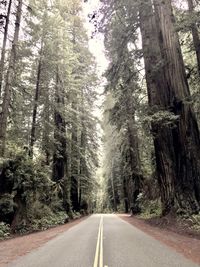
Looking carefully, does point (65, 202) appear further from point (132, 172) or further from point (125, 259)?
point (125, 259)

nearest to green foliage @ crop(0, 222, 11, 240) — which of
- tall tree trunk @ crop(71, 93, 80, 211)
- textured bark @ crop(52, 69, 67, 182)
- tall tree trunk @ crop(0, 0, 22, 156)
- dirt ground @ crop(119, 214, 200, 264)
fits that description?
tall tree trunk @ crop(0, 0, 22, 156)

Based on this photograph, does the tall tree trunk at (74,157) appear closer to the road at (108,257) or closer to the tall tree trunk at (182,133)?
the tall tree trunk at (182,133)

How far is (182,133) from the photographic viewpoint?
11.4 m

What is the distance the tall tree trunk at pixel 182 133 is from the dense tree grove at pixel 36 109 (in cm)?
731

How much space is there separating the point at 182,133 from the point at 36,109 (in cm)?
1019

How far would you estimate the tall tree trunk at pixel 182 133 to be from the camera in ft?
35.8

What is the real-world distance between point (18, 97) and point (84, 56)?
11775mm

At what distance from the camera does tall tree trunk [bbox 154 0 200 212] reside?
10914mm

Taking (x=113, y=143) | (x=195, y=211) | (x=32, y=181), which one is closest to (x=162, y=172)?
(x=195, y=211)

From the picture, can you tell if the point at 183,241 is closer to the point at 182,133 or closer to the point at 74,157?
the point at 182,133

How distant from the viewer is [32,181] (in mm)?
13852

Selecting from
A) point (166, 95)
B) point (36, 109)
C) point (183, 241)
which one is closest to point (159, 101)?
point (166, 95)

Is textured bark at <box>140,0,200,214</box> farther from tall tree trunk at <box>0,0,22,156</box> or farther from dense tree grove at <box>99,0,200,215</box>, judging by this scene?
tall tree trunk at <box>0,0,22,156</box>

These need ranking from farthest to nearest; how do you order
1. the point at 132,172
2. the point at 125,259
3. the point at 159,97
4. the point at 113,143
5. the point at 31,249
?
the point at 113,143 < the point at 132,172 < the point at 159,97 < the point at 31,249 < the point at 125,259
